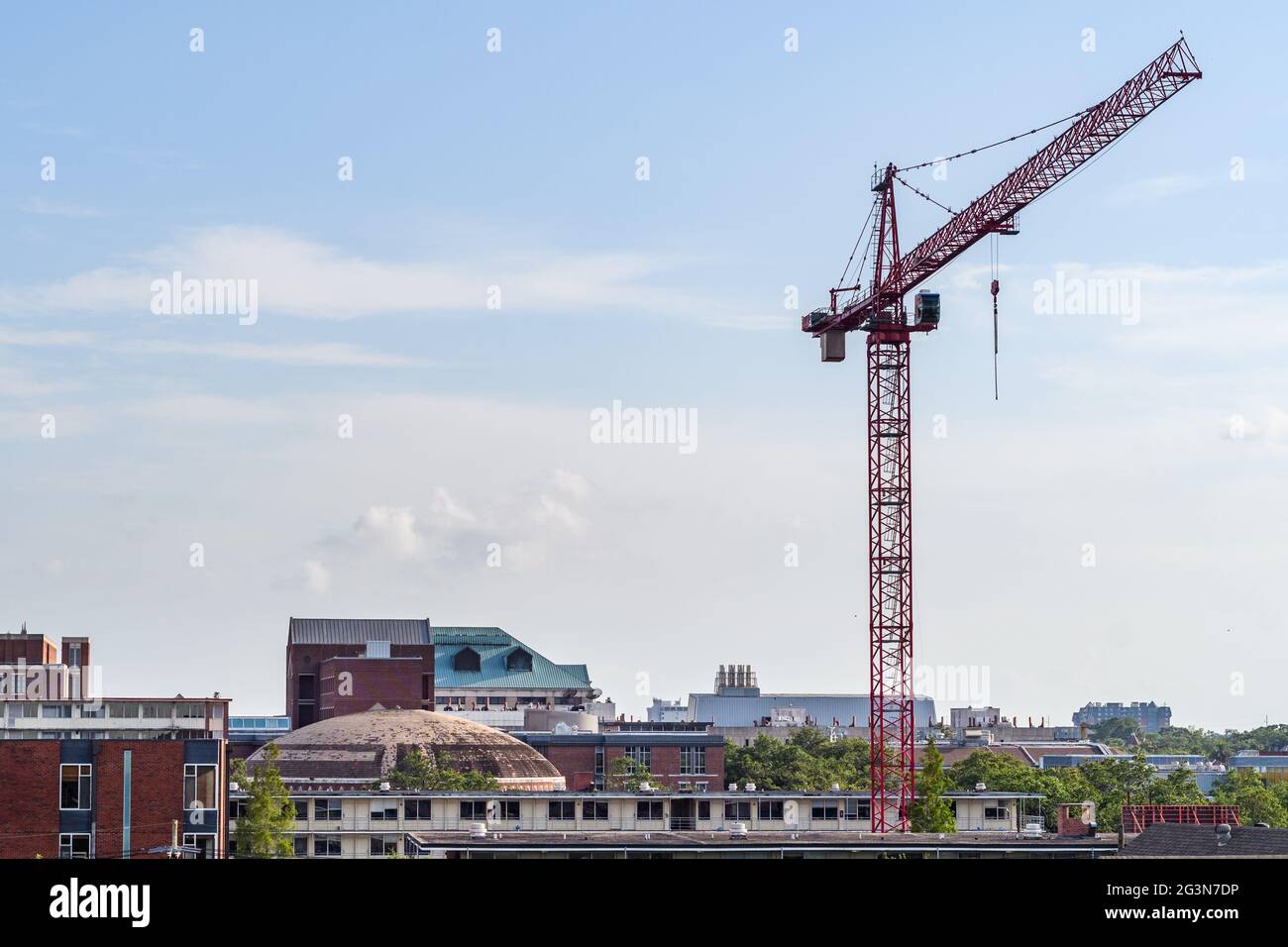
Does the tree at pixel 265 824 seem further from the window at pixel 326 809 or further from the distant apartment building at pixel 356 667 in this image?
the distant apartment building at pixel 356 667

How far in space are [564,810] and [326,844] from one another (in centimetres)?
1414

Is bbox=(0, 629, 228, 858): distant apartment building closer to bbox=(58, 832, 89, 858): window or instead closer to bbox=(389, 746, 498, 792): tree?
bbox=(58, 832, 89, 858): window

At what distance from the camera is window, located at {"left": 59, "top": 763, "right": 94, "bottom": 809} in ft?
248

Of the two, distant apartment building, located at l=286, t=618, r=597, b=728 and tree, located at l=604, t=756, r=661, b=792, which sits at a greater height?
distant apartment building, located at l=286, t=618, r=597, b=728

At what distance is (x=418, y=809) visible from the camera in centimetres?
10306

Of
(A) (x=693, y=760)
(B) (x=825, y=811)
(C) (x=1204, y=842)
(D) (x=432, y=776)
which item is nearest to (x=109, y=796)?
(C) (x=1204, y=842)

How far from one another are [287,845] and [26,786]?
1317 centimetres

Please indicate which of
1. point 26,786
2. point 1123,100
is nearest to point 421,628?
point 1123,100

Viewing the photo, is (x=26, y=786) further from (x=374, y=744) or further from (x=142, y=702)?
(x=374, y=744)

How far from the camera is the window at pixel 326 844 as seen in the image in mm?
97938

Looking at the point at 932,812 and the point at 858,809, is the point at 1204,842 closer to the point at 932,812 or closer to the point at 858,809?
the point at 932,812

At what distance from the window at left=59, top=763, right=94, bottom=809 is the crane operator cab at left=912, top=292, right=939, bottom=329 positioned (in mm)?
71938

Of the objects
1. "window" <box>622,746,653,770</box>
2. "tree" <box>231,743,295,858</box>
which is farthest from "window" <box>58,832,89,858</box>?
"window" <box>622,746,653,770</box>
